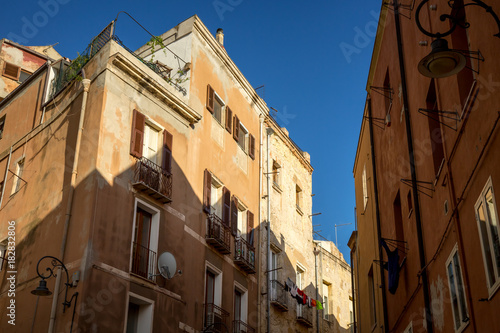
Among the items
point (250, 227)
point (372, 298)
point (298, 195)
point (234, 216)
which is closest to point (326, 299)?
point (298, 195)

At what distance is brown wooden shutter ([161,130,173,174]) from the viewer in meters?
20.1

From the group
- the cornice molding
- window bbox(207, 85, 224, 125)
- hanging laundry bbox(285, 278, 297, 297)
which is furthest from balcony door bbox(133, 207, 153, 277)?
hanging laundry bbox(285, 278, 297, 297)

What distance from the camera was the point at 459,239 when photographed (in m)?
11.2

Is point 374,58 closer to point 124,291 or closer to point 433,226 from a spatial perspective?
point 433,226

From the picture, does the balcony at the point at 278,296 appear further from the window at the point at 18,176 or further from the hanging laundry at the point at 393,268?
the window at the point at 18,176

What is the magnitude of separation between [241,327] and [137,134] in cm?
839

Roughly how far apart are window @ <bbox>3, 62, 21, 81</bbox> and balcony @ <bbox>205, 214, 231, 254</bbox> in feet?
57.6

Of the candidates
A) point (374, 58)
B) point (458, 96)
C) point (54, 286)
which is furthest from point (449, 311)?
point (374, 58)

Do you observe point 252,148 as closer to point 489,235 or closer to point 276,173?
point 276,173

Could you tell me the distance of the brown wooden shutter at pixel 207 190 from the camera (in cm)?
2194

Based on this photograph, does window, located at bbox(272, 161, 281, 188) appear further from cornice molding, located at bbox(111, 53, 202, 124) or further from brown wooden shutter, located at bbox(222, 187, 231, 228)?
cornice molding, located at bbox(111, 53, 202, 124)

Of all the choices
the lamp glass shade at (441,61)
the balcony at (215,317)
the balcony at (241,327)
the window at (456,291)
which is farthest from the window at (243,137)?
the lamp glass shade at (441,61)

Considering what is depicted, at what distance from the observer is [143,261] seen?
1811 centimetres

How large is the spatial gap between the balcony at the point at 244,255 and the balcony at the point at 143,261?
5.60m
